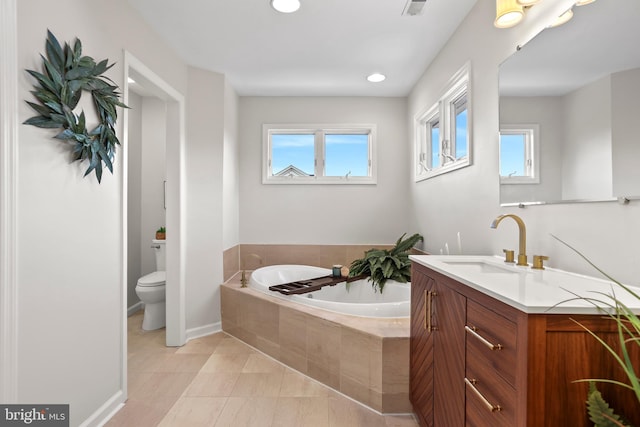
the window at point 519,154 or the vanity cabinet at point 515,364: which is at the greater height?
the window at point 519,154

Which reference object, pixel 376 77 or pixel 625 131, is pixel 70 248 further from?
pixel 376 77

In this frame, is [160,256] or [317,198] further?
[317,198]

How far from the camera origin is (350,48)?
Result: 104 inches

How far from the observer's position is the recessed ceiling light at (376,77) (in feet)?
10.3

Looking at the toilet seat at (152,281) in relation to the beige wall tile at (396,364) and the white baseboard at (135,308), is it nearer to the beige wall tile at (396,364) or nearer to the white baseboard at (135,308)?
the white baseboard at (135,308)

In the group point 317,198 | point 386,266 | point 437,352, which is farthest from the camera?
point 317,198

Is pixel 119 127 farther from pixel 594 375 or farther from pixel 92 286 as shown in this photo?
pixel 594 375

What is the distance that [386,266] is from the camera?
2.96 m

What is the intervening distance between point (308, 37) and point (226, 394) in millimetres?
2570

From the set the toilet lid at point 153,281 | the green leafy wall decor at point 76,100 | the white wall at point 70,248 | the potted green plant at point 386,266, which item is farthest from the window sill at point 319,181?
the green leafy wall decor at point 76,100

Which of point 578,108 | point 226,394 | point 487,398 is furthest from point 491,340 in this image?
point 226,394

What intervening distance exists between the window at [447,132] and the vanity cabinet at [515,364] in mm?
1326

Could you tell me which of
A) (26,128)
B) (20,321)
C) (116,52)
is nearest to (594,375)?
(20,321)

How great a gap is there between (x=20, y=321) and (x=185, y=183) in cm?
179
